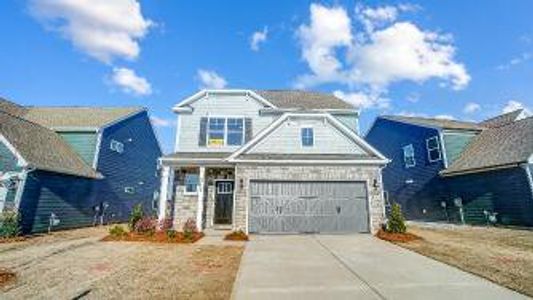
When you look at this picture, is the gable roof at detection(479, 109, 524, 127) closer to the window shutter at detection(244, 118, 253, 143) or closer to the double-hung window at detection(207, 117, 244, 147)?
the window shutter at detection(244, 118, 253, 143)

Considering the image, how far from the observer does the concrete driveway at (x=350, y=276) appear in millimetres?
6027

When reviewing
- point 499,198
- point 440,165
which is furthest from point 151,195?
point 499,198

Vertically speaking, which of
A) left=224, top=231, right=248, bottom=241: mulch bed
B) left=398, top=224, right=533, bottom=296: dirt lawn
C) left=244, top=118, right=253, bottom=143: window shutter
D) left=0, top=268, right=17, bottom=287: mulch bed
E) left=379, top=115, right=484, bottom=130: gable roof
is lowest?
left=0, top=268, right=17, bottom=287: mulch bed

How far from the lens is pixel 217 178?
16516mm

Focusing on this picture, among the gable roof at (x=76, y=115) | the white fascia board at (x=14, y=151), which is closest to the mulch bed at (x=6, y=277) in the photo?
the white fascia board at (x=14, y=151)

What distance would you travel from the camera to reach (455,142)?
68.7 ft

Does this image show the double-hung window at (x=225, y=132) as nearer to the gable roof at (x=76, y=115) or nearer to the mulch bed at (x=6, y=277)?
the gable roof at (x=76, y=115)

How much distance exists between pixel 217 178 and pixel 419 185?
1462 centimetres

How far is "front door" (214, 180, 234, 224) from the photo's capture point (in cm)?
1652

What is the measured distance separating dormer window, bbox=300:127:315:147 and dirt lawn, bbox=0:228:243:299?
6.36 meters

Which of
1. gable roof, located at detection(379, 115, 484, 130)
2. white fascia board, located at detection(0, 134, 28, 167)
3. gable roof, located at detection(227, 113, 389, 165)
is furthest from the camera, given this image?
gable roof, located at detection(379, 115, 484, 130)

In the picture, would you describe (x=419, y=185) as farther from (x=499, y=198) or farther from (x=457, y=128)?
(x=499, y=198)

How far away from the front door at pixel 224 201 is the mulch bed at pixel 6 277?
32.1 feet

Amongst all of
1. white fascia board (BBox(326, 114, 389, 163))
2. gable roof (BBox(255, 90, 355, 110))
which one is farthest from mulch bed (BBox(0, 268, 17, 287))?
gable roof (BBox(255, 90, 355, 110))
